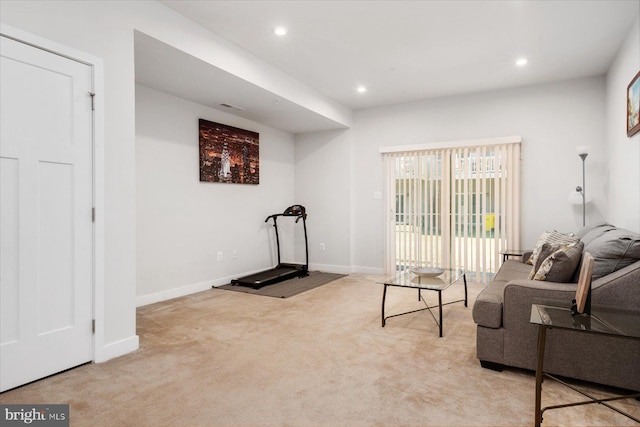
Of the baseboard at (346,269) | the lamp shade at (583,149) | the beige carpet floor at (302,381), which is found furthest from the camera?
the baseboard at (346,269)

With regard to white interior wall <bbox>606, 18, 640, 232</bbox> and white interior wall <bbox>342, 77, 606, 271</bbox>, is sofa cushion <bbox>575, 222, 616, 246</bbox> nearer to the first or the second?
white interior wall <bbox>606, 18, 640, 232</bbox>

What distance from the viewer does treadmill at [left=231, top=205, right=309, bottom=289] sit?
506 cm

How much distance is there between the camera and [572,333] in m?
2.21

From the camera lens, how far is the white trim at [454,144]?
5077 millimetres

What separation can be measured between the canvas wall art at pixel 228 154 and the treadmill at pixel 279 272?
769 mm

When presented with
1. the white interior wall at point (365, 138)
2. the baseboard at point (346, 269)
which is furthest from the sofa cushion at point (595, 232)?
the baseboard at point (346, 269)

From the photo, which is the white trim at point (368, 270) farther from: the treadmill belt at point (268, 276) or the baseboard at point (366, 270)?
the treadmill belt at point (268, 276)

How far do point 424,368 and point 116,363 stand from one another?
2.08m

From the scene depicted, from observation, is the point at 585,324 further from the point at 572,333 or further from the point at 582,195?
the point at 582,195

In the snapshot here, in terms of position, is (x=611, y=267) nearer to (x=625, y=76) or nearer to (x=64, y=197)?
(x=625, y=76)

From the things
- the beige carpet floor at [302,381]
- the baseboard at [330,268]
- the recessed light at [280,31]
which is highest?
the recessed light at [280,31]

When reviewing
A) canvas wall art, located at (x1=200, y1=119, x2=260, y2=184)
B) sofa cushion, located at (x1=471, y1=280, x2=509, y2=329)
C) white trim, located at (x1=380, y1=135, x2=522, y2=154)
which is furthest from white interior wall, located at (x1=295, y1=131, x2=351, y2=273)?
sofa cushion, located at (x1=471, y1=280, x2=509, y2=329)

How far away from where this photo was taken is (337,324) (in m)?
3.44

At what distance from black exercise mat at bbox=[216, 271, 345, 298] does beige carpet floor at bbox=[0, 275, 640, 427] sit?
1.02 m
